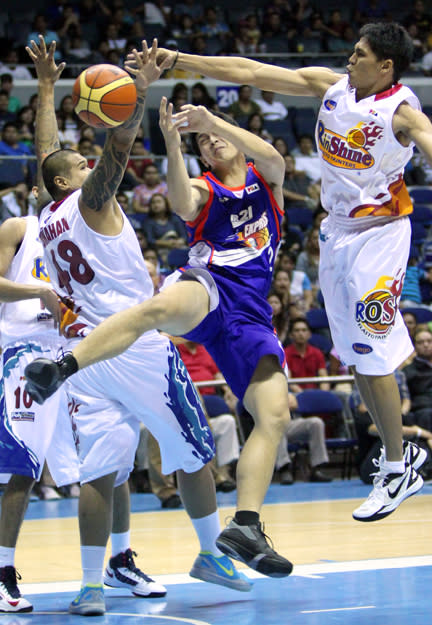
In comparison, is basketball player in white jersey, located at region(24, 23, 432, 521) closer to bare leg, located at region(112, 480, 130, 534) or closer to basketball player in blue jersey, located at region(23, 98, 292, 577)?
basketball player in blue jersey, located at region(23, 98, 292, 577)

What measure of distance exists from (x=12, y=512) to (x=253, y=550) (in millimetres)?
1425

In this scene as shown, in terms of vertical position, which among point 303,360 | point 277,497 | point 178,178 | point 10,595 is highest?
point 178,178

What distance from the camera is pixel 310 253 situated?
12398mm

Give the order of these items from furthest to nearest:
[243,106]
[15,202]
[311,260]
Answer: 1. [243,106]
2. [311,260]
3. [15,202]

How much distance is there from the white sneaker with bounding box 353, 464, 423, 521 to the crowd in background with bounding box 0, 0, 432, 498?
3.79m

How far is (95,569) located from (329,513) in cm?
382

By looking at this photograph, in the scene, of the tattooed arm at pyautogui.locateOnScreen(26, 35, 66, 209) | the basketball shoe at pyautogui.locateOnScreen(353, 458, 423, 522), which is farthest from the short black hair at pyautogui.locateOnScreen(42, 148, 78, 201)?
the basketball shoe at pyautogui.locateOnScreen(353, 458, 423, 522)

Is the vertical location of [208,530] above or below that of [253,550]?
below

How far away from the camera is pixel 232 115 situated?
14.5 m

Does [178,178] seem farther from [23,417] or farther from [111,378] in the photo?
[23,417]

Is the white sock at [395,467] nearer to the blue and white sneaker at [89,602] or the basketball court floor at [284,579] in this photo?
the basketball court floor at [284,579]

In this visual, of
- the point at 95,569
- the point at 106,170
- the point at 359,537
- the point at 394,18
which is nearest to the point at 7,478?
the point at 95,569

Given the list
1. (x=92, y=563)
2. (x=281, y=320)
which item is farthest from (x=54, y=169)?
(x=281, y=320)

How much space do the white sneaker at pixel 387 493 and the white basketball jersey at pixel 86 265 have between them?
151 cm
